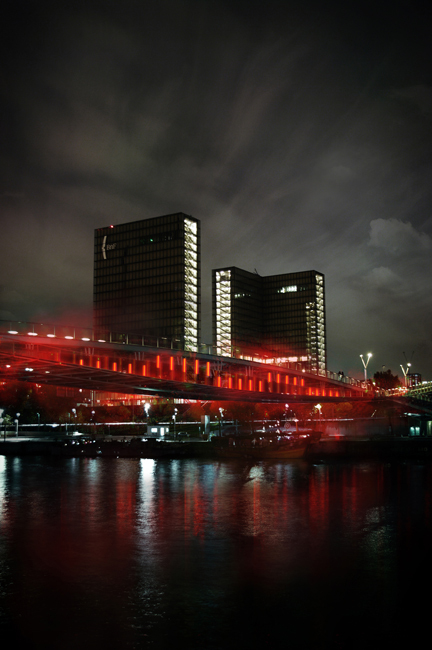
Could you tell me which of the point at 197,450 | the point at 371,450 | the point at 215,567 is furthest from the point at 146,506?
the point at 371,450

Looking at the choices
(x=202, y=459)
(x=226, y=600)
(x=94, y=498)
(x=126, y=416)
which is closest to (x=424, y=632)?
(x=226, y=600)

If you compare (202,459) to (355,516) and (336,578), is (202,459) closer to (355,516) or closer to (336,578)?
(355,516)

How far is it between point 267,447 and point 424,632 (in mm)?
63159

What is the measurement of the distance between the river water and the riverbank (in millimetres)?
34679

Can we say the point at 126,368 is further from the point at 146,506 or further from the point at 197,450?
the point at 146,506

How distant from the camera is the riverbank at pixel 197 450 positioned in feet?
250

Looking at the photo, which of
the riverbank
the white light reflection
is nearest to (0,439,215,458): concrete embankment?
the riverbank

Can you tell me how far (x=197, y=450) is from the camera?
7912cm

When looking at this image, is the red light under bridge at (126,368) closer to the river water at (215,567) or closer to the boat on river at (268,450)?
the boat on river at (268,450)

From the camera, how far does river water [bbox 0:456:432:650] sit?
1405cm

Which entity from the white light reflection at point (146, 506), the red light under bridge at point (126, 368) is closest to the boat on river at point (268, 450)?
the red light under bridge at point (126, 368)

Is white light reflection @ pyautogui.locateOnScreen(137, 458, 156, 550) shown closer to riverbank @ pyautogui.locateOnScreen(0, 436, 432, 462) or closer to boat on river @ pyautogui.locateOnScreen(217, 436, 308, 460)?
riverbank @ pyautogui.locateOnScreen(0, 436, 432, 462)

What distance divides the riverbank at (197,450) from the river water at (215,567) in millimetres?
34679

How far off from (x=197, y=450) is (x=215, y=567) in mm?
59835
